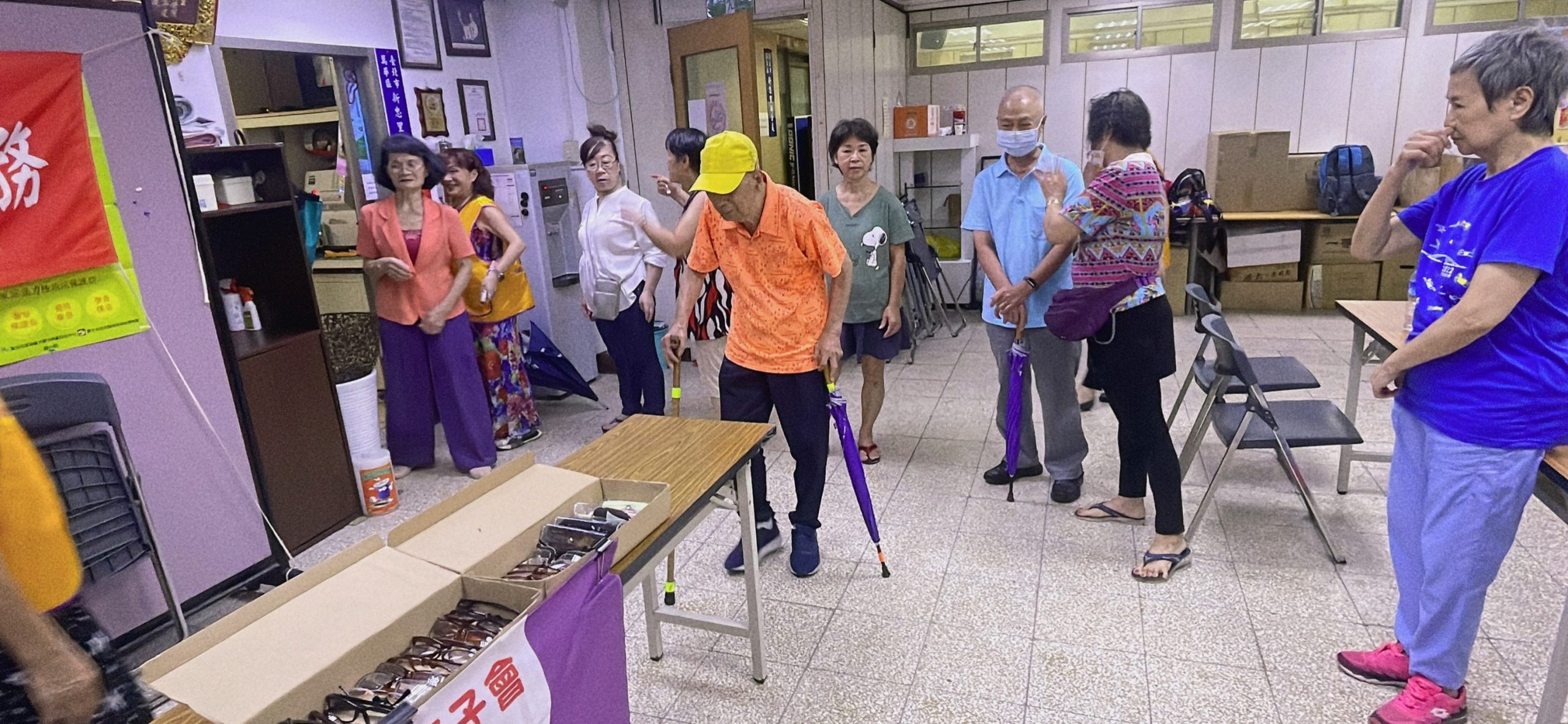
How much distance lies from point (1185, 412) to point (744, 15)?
3.18m

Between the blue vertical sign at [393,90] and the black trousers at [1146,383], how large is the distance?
145 inches

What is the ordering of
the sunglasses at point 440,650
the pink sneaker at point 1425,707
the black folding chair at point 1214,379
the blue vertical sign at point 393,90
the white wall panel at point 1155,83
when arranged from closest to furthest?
the sunglasses at point 440,650 → the pink sneaker at point 1425,707 → the black folding chair at point 1214,379 → the blue vertical sign at point 393,90 → the white wall panel at point 1155,83

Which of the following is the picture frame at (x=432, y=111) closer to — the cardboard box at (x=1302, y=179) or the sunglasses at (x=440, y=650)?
the sunglasses at (x=440, y=650)

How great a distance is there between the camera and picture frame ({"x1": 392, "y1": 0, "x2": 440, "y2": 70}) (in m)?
4.41

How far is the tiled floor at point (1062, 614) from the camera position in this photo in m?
2.16

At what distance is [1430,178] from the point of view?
18.9 feet

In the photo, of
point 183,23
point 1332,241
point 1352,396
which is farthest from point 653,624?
point 1332,241

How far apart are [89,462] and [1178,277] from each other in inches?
244

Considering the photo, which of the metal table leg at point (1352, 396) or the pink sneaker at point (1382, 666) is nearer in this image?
the pink sneaker at point (1382, 666)

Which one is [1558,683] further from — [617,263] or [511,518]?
[617,263]

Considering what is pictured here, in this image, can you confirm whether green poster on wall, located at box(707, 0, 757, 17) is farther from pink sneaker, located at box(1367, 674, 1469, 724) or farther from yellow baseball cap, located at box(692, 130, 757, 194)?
pink sneaker, located at box(1367, 674, 1469, 724)

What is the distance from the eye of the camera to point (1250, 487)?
3.31m

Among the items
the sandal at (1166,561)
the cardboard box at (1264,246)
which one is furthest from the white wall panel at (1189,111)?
the sandal at (1166,561)

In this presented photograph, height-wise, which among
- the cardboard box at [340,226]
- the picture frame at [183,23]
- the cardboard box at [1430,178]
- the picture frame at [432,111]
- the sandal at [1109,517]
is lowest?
the sandal at [1109,517]
